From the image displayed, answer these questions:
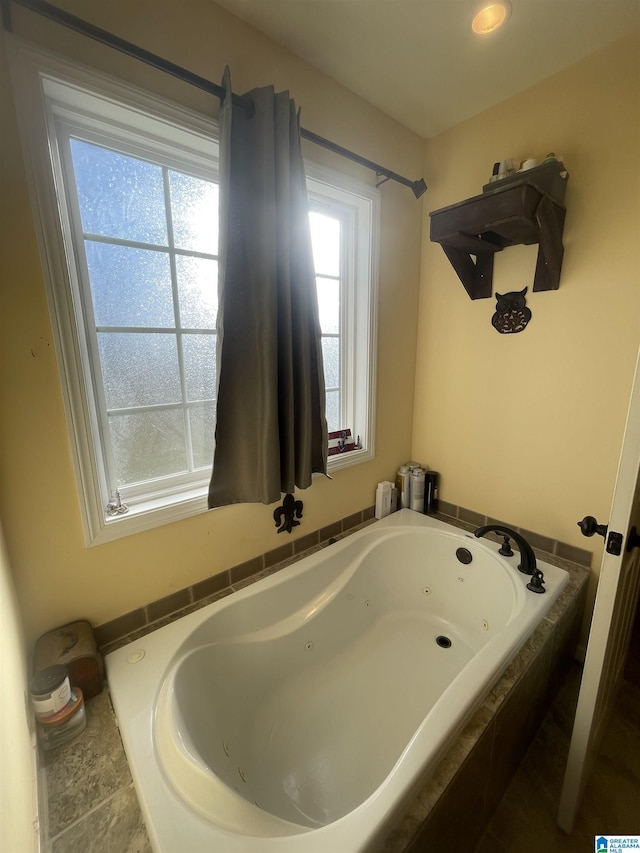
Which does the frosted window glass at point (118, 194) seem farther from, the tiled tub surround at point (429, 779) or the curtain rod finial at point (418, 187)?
the tiled tub surround at point (429, 779)

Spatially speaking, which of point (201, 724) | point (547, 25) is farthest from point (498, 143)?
point (201, 724)

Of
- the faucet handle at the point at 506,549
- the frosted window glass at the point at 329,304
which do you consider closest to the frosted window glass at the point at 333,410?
the frosted window glass at the point at 329,304

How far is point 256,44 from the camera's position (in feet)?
3.69

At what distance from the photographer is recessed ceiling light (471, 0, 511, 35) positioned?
1029mm

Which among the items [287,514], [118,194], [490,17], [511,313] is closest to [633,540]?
[511,313]

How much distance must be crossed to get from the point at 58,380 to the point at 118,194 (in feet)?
2.03

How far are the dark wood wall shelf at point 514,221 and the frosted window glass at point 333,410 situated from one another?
2.55 ft

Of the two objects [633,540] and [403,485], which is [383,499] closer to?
[403,485]

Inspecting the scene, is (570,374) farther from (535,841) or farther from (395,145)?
(535,841)

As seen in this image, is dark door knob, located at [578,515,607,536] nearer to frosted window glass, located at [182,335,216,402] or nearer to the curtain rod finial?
frosted window glass, located at [182,335,216,402]

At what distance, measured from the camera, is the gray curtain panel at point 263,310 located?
105cm

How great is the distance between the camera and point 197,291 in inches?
49.0

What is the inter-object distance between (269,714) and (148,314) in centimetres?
146

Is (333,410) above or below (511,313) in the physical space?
below
